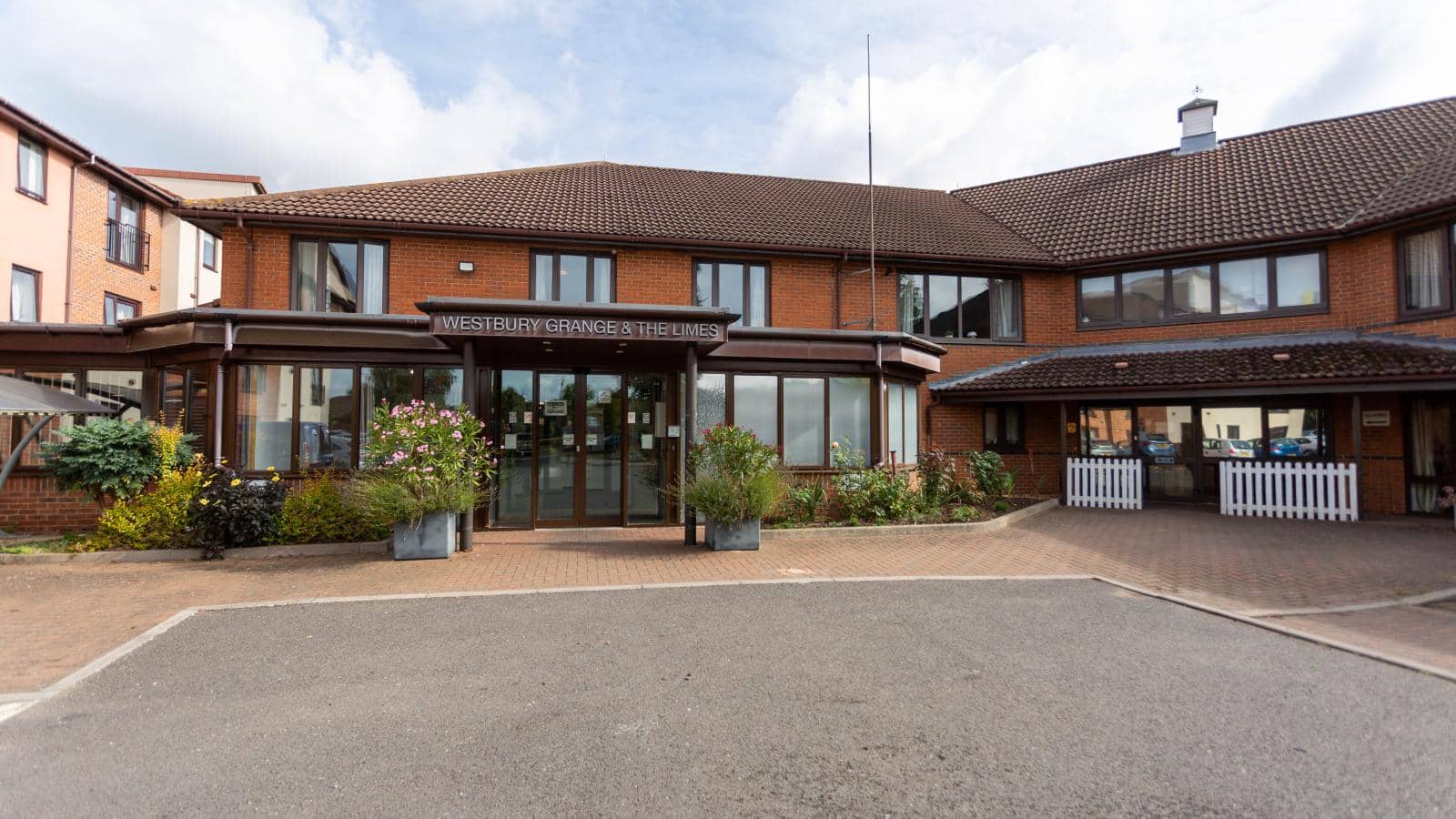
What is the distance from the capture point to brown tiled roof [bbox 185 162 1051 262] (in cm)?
1352

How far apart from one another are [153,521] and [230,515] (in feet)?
3.94

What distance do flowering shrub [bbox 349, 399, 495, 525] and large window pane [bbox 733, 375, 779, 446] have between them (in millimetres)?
4256

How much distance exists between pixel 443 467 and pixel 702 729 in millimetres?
5988

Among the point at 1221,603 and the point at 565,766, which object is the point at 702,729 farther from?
the point at 1221,603

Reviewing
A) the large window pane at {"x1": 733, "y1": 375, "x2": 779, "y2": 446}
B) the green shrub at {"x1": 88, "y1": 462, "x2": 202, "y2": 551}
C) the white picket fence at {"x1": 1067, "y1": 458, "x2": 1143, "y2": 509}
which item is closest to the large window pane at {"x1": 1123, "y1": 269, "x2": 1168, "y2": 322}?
the white picket fence at {"x1": 1067, "y1": 458, "x2": 1143, "y2": 509}

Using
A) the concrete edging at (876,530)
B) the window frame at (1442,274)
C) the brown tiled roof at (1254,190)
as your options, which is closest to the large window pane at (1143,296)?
the brown tiled roof at (1254,190)

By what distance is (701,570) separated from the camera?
7996mm

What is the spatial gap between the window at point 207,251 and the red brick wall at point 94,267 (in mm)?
3068

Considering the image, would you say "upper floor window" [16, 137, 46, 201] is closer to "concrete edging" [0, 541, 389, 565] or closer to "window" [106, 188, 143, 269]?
"window" [106, 188, 143, 269]

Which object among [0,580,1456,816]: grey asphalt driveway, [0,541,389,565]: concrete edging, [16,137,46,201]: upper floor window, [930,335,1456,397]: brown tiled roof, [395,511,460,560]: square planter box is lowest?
[0,580,1456,816]: grey asphalt driveway

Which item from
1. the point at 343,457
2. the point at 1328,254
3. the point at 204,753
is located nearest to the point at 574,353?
the point at 343,457

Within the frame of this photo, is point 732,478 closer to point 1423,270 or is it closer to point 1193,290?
point 1193,290

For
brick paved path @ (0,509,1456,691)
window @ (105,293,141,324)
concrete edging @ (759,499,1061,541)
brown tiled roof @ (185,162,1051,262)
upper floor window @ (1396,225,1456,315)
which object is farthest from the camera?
window @ (105,293,141,324)

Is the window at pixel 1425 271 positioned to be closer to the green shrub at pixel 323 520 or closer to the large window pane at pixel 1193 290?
the large window pane at pixel 1193 290
